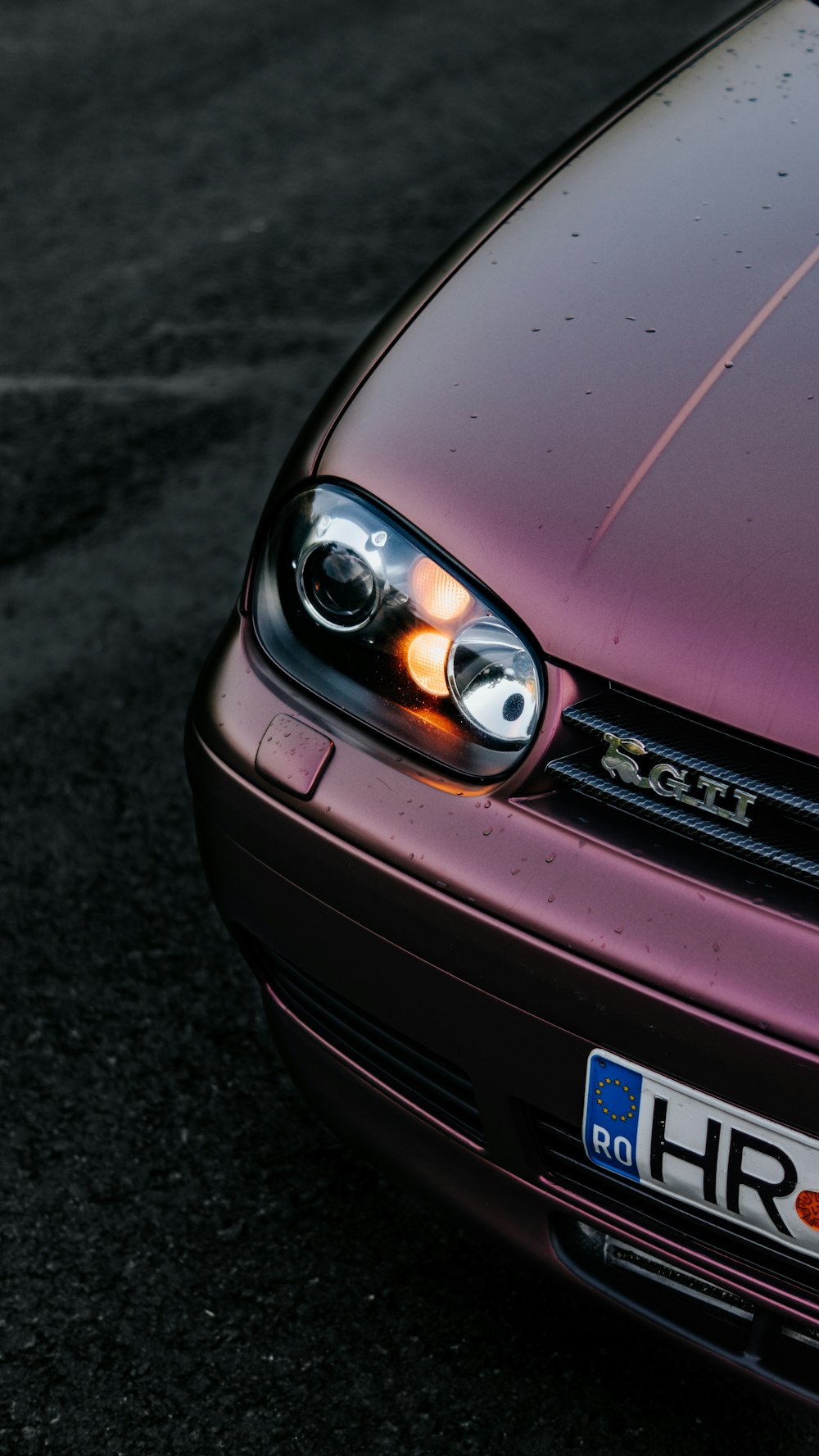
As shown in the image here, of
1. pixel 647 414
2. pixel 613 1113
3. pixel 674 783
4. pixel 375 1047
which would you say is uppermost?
pixel 647 414

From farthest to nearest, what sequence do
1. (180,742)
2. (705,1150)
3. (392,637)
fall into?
(180,742), (392,637), (705,1150)

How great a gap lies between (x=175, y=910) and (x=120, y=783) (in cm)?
35

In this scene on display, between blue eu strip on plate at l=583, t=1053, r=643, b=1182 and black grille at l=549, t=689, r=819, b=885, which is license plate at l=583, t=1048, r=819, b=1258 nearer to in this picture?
blue eu strip on plate at l=583, t=1053, r=643, b=1182

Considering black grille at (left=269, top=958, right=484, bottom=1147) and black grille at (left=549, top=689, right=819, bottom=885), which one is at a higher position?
black grille at (left=549, top=689, right=819, bottom=885)

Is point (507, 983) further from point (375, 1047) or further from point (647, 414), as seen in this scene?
point (647, 414)

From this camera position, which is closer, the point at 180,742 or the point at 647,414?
the point at 647,414

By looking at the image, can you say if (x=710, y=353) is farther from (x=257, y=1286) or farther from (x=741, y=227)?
(x=257, y=1286)

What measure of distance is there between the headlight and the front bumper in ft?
0.13

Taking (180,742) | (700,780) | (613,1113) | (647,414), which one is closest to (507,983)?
(613,1113)

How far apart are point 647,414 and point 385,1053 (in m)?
0.77

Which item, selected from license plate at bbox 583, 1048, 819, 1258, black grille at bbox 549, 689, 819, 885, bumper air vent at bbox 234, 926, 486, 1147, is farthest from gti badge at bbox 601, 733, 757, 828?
bumper air vent at bbox 234, 926, 486, 1147

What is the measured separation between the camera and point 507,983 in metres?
1.38

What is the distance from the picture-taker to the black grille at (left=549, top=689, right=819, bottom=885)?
1310 millimetres

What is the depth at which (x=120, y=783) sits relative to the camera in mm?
2676
